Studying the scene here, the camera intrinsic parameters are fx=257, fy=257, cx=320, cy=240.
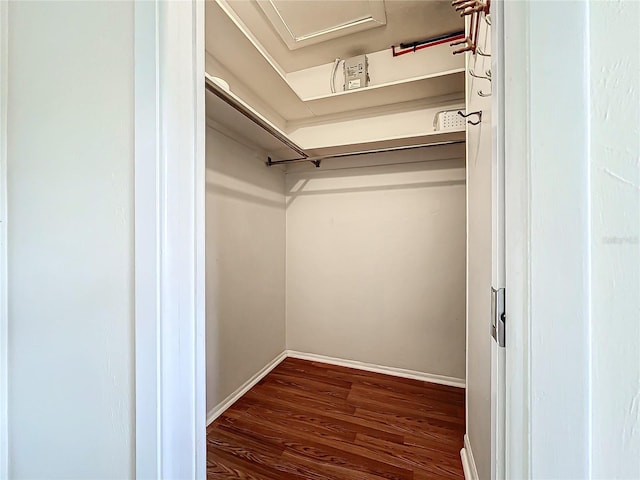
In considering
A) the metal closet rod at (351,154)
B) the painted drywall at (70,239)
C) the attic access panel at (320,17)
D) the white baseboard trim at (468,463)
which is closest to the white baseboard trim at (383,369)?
the white baseboard trim at (468,463)

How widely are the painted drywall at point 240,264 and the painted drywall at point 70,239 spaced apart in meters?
0.86

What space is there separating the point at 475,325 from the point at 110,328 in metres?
1.35

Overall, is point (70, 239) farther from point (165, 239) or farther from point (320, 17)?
point (320, 17)

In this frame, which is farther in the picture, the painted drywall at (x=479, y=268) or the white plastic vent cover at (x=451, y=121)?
the white plastic vent cover at (x=451, y=121)

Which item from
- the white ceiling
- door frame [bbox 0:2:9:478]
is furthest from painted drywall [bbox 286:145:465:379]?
door frame [bbox 0:2:9:478]

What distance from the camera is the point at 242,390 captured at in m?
1.90

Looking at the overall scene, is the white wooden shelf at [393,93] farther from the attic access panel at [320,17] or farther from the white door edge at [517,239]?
the white door edge at [517,239]

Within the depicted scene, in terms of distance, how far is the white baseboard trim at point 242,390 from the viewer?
64.7 inches

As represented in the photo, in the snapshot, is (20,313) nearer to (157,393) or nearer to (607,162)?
(157,393)

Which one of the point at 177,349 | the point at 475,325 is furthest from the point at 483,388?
the point at 177,349

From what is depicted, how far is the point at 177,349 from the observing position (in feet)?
1.94

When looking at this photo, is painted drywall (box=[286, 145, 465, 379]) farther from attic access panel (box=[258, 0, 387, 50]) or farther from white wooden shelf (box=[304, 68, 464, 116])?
attic access panel (box=[258, 0, 387, 50])

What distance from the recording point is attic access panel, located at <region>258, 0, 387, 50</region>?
163 cm

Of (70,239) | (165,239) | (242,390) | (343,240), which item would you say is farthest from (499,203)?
(242,390)
